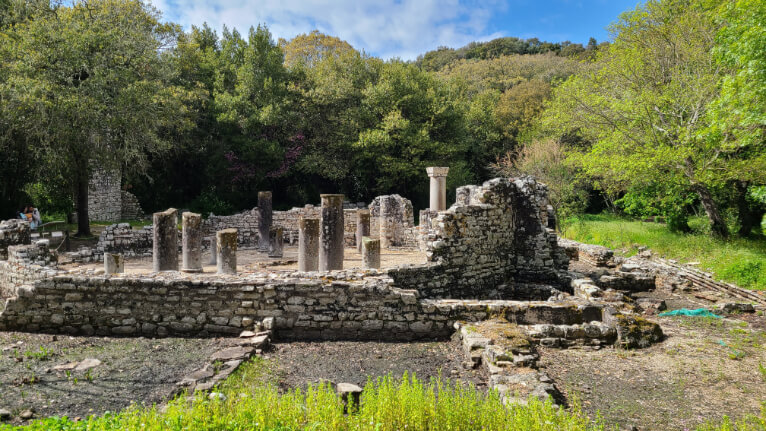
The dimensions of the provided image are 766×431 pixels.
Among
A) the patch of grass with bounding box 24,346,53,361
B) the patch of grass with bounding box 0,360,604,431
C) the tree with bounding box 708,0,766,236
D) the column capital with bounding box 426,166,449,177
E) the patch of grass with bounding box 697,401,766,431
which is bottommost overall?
the patch of grass with bounding box 697,401,766,431

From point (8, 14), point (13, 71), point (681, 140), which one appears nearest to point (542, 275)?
point (681, 140)

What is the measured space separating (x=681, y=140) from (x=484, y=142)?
2168cm

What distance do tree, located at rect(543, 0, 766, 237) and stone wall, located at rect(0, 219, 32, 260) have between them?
1932 cm

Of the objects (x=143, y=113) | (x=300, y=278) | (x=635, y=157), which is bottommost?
(x=300, y=278)

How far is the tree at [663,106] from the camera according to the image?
15688 millimetres

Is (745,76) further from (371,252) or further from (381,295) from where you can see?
(371,252)

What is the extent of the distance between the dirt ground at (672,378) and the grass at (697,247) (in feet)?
19.9

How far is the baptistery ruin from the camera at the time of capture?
7.92 metres

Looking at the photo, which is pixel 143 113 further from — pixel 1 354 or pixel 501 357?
pixel 501 357

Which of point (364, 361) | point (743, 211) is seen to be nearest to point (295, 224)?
point (364, 361)

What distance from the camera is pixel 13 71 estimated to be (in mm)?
16266

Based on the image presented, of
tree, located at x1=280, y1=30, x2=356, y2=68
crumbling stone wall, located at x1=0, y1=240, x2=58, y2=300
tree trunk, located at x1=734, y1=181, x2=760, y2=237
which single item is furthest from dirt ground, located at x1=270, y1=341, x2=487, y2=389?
tree, located at x1=280, y1=30, x2=356, y2=68

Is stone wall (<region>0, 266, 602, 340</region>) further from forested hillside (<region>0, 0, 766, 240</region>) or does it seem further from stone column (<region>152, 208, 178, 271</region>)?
forested hillside (<region>0, 0, 766, 240</region>)

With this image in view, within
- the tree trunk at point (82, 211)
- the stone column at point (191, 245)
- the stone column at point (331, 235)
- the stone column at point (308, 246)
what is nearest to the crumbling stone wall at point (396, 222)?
the stone column at point (308, 246)
